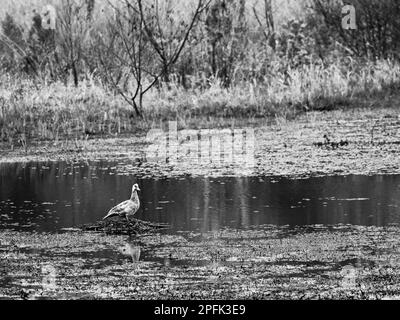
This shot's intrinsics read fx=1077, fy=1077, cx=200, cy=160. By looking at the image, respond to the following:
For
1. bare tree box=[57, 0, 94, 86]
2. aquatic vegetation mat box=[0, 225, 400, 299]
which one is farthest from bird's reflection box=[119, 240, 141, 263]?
bare tree box=[57, 0, 94, 86]

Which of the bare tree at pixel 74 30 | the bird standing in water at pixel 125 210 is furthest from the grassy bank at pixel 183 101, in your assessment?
the bird standing in water at pixel 125 210

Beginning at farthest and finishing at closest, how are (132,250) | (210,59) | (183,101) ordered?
(210,59)
(183,101)
(132,250)

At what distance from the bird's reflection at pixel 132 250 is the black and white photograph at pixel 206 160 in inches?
1.0

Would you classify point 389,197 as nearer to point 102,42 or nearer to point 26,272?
point 26,272

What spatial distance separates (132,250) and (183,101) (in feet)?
38.3

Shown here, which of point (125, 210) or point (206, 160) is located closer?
point (125, 210)

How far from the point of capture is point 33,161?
15047mm

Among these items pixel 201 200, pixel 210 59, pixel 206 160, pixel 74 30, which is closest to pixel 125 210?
pixel 201 200

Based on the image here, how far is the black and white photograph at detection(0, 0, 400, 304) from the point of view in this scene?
7.68 meters

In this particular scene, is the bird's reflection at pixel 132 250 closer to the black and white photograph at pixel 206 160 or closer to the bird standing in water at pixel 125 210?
the black and white photograph at pixel 206 160

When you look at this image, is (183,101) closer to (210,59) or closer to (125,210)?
(210,59)

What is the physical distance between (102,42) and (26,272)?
53.4 ft

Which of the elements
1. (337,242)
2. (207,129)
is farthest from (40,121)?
(337,242)

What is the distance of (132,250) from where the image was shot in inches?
344
